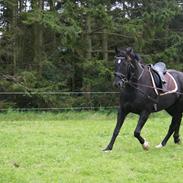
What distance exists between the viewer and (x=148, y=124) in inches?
540

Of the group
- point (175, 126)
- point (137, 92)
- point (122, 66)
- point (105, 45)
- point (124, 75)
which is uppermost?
point (105, 45)

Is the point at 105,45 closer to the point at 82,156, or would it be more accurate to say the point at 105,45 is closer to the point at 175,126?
the point at 175,126

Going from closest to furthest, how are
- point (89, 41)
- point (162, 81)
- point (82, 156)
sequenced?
point (82, 156) < point (162, 81) < point (89, 41)

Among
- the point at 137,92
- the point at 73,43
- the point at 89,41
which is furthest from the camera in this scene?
the point at 89,41

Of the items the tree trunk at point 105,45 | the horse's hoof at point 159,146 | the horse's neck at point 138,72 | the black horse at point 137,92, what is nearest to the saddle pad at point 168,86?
the black horse at point 137,92

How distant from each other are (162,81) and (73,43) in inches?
474

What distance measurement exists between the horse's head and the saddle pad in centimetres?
81

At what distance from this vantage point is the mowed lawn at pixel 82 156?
21.5 feet

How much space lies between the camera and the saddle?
30.5ft

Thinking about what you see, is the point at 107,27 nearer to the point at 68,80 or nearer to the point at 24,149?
the point at 68,80

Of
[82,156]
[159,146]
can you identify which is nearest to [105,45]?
[159,146]

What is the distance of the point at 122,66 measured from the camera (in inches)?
334

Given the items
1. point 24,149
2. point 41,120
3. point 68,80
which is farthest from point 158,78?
point 68,80

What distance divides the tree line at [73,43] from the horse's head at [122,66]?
35.0ft
